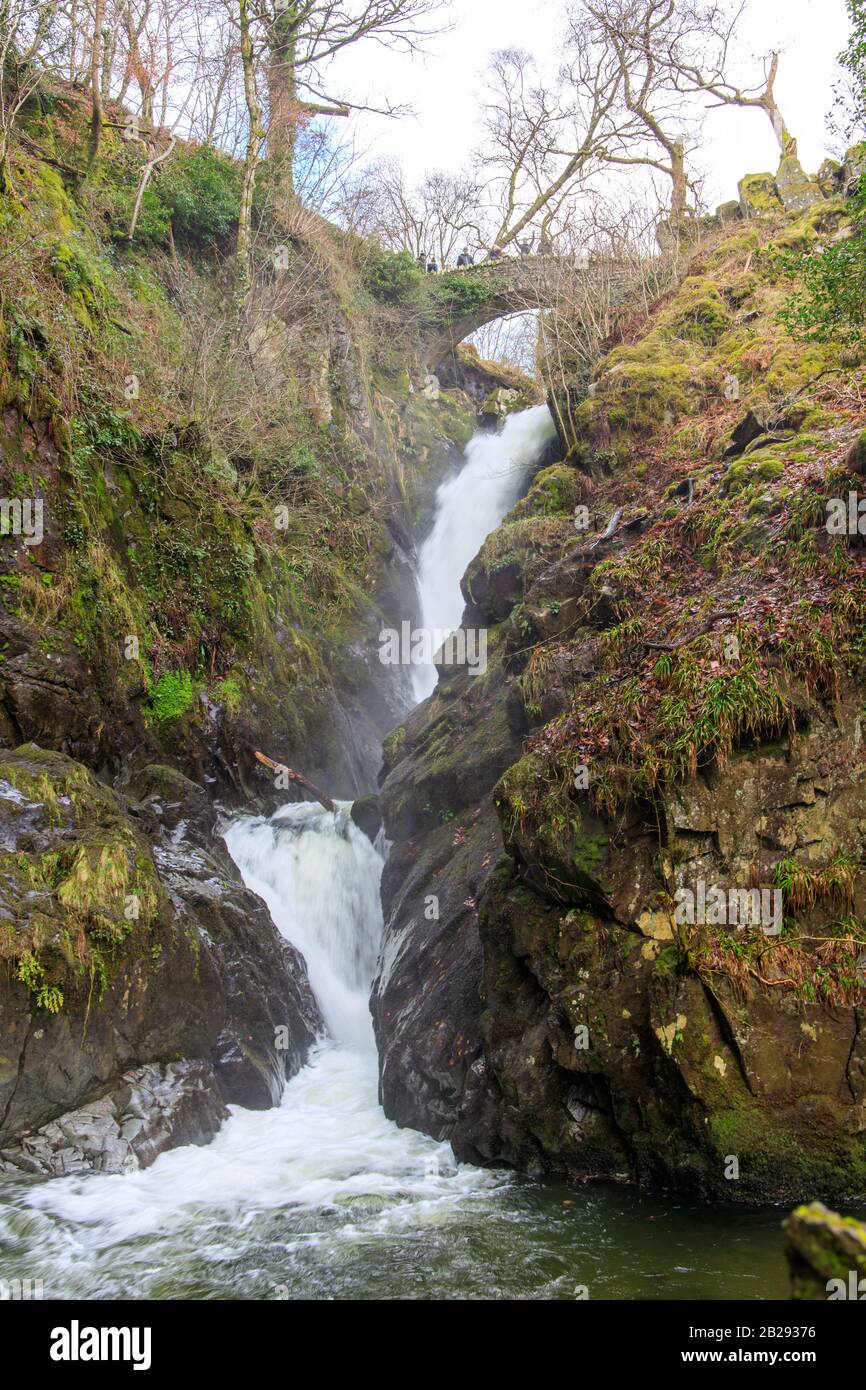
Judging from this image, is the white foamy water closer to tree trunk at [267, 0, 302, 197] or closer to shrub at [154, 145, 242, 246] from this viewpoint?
shrub at [154, 145, 242, 246]

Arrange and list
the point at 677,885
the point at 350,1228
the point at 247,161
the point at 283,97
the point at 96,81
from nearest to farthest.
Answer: the point at 350,1228, the point at 677,885, the point at 96,81, the point at 247,161, the point at 283,97

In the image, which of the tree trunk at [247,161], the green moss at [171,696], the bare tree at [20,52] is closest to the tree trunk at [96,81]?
the bare tree at [20,52]

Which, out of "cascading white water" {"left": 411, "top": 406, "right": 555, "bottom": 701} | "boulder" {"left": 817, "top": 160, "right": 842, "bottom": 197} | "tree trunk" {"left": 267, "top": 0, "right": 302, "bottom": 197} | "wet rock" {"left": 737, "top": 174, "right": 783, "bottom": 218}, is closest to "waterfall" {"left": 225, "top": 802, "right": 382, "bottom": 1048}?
"cascading white water" {"left": 411, "top": 406, "right": 555, "bottom": 701}

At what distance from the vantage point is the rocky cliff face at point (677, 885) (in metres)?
5.99

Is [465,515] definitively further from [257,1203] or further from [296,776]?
[257,1203]

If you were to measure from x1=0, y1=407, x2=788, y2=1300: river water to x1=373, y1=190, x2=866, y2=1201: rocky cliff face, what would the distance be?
385mm

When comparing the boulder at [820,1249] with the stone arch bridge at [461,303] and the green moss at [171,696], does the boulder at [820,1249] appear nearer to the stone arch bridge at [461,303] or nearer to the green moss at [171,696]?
the green moss at [171,696]

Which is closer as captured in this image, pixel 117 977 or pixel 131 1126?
pixel 131 1126

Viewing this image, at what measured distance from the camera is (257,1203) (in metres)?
6.71

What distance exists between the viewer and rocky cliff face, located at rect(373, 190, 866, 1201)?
599cm

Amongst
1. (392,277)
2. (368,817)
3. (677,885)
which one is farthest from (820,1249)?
(392,277)

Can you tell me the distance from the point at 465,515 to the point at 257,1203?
55.4 ft

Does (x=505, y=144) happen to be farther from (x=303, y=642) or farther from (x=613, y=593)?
(x=613, y=593)
